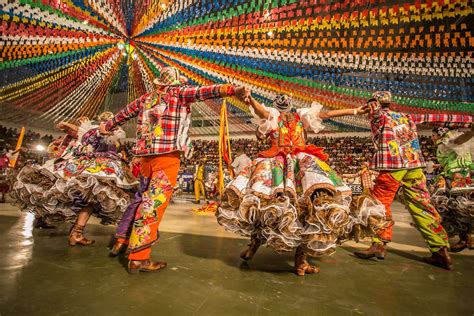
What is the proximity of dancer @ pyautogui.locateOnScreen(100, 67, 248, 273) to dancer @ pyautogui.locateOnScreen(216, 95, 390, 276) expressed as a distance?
1.56 feet

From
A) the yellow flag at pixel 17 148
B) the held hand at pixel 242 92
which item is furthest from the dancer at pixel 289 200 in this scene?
the yellow flag at pixel 17 148

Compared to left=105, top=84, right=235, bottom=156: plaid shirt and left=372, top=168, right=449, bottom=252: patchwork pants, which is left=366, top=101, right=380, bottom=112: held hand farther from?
left=105, top=84, right=235, bottom=156: plaid shirt

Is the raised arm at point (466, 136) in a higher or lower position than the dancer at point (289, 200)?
higher

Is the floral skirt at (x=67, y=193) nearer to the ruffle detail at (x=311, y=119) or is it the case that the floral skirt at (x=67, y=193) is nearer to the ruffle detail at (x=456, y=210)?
the ruffle detail at (x=311, y=119)

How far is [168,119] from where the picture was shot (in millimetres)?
2367

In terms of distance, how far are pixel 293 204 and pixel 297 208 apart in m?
0.04

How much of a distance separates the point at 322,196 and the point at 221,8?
3.72 meters

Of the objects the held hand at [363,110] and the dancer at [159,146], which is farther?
the held hand at [363,110]

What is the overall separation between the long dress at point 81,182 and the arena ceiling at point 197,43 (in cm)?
207

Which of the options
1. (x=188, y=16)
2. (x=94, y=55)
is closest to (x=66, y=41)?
(x=94, y=55)

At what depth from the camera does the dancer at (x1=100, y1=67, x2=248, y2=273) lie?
2227mm

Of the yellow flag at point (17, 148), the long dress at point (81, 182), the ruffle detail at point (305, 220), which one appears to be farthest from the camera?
the yellow flag at point (17, 148)

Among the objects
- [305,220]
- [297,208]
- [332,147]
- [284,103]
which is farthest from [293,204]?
[332,147]

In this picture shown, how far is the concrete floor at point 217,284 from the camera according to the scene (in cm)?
160
